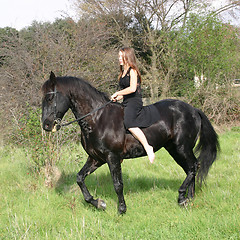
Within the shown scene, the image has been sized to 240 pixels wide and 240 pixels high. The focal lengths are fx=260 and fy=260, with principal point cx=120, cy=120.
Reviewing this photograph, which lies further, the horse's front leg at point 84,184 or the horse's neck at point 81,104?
the horse's front leg at point 84,184

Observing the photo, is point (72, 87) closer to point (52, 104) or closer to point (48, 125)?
point (52, 104)

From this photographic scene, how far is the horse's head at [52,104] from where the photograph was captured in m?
3.85

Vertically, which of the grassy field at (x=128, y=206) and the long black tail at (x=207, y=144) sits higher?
the long black tail at (x=207, y=144)

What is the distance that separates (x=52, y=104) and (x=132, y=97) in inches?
49.4

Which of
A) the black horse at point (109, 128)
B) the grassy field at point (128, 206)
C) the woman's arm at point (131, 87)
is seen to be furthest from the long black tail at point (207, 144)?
the woman's arm at point (131, 87)

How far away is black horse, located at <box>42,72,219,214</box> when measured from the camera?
12.9 feet

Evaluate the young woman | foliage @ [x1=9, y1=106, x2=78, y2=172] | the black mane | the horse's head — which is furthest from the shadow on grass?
the black mane

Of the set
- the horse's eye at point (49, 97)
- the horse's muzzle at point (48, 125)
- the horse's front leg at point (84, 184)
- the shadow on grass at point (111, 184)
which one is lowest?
the shadow on grass at point (111, 184)

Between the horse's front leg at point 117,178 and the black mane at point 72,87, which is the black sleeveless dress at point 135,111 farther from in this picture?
the horse's front leg at point 117,178

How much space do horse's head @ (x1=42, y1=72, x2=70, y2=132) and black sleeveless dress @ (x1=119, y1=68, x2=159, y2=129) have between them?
3.19 ft

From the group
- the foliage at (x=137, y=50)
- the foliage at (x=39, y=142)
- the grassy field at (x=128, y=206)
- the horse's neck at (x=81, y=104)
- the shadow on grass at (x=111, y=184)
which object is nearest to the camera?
the grassy field at (x=128, y=206)

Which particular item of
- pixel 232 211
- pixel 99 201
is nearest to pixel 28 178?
pixel 99 201

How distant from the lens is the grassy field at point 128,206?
340cm

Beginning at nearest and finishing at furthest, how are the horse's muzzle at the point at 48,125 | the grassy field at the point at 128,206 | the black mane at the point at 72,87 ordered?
the grassy field at the point at 128,206 < the horse's muzzle at the point at 48,125 < the black mane at the point at 72,87
